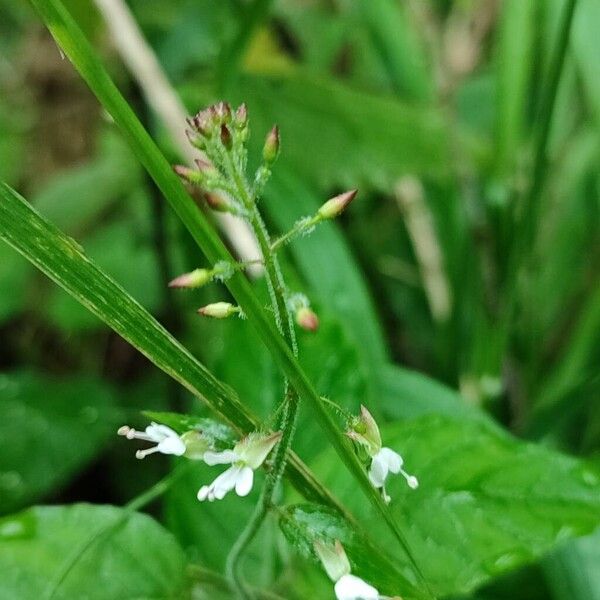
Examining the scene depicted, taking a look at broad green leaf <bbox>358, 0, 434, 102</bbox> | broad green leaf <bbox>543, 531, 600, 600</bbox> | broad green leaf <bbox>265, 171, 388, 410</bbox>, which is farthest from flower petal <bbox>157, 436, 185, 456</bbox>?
broad green leaf <bbox>358, 0, 434, 102</bbox>

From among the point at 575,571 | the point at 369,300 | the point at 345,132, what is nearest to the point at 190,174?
the point at 575,571

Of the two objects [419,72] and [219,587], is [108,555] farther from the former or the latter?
[419,72]

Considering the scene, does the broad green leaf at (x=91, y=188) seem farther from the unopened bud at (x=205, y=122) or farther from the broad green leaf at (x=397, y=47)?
the unopened bud at (x=205, y=122)

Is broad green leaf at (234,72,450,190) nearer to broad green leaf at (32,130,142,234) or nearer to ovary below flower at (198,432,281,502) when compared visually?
broad green leaf at (32,130,142,234)

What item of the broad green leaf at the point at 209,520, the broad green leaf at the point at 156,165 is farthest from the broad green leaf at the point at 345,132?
the broad green leaf at the point at 156,165

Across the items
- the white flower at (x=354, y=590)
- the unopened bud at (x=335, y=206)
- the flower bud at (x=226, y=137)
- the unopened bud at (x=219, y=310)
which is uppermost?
the flower bud at (x=226, y=137)

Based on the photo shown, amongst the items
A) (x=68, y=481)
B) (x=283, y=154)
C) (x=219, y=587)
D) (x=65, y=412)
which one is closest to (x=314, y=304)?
(x=219, y=587)

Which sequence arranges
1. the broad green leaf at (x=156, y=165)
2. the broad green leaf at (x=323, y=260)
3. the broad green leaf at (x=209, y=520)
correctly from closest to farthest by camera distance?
the broad green leaf at (x=156, y=165), the broad green leaf at (x=209, y=520), the broad green leaf at (x=323, y=260)
